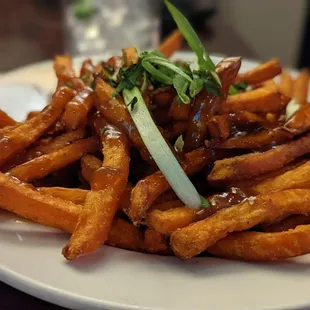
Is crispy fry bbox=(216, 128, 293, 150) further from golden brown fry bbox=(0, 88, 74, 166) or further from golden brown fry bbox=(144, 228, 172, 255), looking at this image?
golden brown fry bbox=(0, 88, 74, 166)

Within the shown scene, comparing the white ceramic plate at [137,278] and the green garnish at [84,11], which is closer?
the white ceramic plate at [137,278]

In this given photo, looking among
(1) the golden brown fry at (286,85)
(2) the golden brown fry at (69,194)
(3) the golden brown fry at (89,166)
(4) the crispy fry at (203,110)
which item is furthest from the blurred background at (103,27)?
(2) the golden brown fry at (69,194)

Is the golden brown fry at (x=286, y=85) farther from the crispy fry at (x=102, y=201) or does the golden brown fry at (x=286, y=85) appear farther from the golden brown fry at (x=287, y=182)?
the crispy fry at (x=102, y=201)

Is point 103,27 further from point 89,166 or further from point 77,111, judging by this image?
point 89,166

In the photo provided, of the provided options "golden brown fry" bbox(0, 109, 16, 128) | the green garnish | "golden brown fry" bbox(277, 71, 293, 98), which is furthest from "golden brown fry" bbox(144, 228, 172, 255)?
the green garnish

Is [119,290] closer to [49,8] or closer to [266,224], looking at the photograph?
[266,224]

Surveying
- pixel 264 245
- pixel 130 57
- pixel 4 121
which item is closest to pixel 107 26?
pixel 130 57
